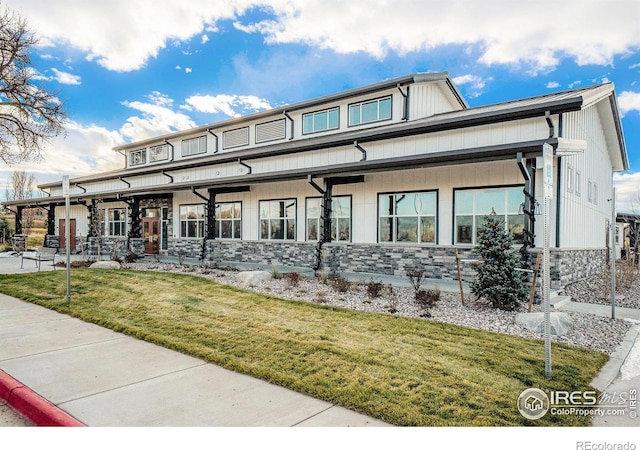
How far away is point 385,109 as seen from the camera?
603 inches

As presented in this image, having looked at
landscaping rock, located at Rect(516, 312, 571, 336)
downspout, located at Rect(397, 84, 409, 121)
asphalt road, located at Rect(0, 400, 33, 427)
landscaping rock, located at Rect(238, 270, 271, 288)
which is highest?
downspout, located at Rect(397, 84, 409, 121)

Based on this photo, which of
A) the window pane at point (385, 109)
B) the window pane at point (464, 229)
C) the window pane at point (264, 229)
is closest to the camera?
the window pane at point (464, 229)

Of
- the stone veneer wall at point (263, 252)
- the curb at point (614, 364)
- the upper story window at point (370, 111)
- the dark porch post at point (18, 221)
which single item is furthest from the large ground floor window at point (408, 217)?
the dark porch post at point (18, 221)

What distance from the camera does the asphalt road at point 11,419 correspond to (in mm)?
3808

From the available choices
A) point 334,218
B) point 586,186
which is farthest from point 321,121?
point 586,186

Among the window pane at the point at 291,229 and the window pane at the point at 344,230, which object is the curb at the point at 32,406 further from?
the window pane at the point at 291,229

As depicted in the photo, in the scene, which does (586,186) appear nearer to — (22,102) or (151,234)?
(151,234)

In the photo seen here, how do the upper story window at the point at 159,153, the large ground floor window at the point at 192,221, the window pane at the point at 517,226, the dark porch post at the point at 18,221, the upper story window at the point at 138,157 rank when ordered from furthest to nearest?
1. the dark porch post at the point at 18,221
2. the upper story window at the point at 138,157
3. the upper story window at the point at 159,153
4. the large ground floor window at the point at 192,221
5. the window pane at the point at 517,226

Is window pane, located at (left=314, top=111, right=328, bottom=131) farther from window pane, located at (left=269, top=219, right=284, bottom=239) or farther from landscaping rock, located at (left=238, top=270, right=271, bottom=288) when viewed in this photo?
landscaping rock, located at (left=238, top=270, right=271, bottom=288)

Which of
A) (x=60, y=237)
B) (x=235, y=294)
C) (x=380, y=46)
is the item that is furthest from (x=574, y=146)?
(x=60, y=237)

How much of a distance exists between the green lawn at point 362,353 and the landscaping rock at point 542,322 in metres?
0.81

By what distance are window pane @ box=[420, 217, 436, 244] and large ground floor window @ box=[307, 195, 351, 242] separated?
2.88 m

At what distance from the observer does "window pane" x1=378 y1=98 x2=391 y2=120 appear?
15.2 metres

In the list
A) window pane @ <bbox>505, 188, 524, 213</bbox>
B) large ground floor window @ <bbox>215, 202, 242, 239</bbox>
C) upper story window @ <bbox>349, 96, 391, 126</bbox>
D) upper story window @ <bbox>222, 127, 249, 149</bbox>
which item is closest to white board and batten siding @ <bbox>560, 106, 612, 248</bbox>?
window pane @ <bbox>505, 188, 524, 213</bbox>
